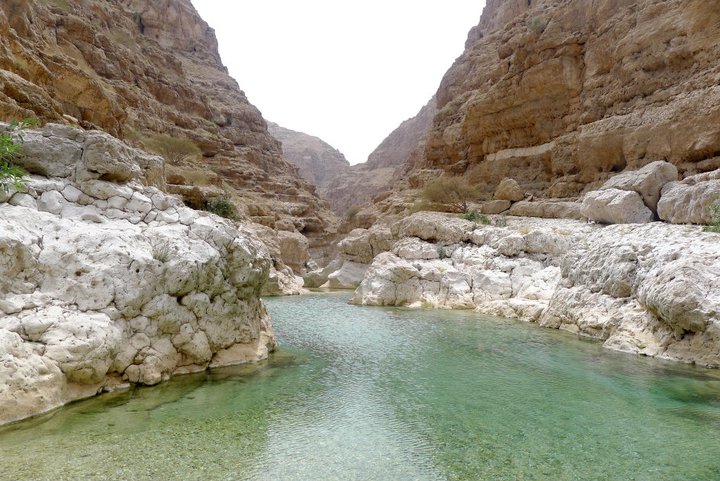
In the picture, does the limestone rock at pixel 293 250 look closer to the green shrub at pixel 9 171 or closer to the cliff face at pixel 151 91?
the cliff face at pixel 151 91

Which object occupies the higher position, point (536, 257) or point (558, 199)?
point (558, 199)

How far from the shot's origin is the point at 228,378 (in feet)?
29.9

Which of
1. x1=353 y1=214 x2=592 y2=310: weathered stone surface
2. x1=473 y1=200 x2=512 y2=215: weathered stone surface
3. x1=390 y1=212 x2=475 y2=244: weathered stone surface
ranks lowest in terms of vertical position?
x1=353 y1=214 x2=592 y2=310: weathered stone surface

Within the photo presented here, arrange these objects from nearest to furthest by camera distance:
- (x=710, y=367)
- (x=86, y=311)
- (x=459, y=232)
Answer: (x=86, y=311) → (x=710, y=367) → (x=459, y=232)

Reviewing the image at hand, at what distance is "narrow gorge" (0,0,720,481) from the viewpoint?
Answer: 233 inches

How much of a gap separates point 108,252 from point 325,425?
499 centimetres

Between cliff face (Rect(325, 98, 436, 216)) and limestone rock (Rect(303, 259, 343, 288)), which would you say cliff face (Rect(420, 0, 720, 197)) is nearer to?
limestone rock (Rect(303, 259, 343, 288))

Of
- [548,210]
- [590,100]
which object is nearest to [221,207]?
[548,210]

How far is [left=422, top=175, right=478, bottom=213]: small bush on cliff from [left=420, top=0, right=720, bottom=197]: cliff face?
5.30 meters

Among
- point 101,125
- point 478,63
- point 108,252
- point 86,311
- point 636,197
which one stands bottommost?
point 86,311

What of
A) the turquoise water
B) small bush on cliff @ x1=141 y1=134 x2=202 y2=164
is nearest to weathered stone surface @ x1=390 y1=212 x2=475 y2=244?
the turquoise water

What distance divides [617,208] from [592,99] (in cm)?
1817

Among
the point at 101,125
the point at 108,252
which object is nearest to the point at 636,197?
the point at 108,252

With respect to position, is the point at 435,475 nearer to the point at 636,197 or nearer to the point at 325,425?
the point at 325,425
